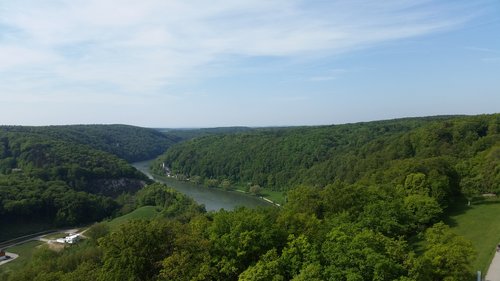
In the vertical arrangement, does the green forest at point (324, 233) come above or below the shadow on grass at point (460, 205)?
above

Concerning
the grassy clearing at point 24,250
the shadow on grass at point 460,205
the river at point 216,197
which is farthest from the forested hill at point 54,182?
the shadow on grass at point 460,205

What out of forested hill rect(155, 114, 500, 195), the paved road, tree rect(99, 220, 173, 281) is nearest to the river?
forested hill rect(155, 114, 500, 195)

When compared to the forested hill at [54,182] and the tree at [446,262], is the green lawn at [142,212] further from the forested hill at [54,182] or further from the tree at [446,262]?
the tree at [446,262]

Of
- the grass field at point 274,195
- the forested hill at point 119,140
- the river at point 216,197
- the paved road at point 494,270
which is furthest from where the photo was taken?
the forested hill at point 119,140

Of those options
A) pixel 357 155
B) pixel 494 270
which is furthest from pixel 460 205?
pixel 357 155

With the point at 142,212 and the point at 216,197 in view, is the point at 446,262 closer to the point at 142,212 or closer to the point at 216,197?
the point at 142,212

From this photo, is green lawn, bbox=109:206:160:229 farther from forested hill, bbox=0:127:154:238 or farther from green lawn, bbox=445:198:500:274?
green lawn, bbox=445:198:500:274
